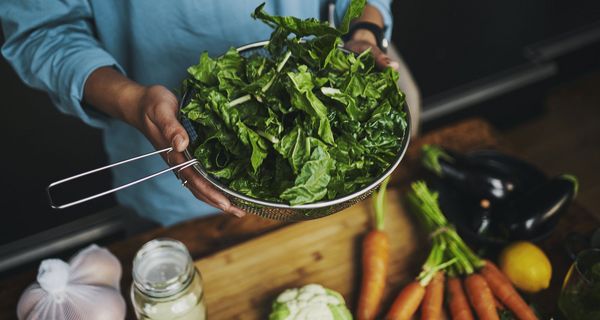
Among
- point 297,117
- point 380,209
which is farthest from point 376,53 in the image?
point 380,209

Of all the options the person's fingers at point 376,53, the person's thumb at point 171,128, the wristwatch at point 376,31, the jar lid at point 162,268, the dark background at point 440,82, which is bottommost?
the dark background at point 440,82

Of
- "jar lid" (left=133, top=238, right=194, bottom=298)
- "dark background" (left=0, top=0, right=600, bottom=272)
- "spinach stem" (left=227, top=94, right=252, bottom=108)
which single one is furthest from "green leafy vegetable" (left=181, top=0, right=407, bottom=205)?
"dark background" (left=0, top=0, right=600, bottom=272)

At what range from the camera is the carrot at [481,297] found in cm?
119

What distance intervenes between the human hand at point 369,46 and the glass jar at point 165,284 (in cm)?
53

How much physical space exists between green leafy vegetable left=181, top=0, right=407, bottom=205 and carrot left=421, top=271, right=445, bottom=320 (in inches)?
15.7

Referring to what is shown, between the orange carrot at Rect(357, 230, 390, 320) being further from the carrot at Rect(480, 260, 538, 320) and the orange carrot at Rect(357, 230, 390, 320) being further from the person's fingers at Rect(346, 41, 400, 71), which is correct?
the person's fingers at Rect(346, 41, 400, 71)

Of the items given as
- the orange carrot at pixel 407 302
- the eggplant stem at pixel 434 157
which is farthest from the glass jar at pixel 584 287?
the eggplant stem at pixel 434 157

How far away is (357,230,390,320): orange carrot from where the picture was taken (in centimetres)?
118

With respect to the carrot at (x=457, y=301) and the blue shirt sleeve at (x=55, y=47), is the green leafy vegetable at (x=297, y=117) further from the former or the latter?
the carrot at (x=457, y=301)

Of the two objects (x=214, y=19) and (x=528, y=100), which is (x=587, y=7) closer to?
(x=528, y=100)

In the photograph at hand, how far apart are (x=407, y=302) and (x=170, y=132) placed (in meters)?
0.63

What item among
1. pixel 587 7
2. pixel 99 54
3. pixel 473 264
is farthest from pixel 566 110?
pixel 99 54

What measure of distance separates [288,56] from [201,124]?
20 centimetres

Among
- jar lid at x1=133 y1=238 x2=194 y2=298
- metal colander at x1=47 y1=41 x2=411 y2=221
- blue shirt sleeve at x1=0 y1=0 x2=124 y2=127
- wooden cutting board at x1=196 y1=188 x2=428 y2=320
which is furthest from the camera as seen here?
wooden cutting board at x1=196 y1=188 x2=428 y2=320
